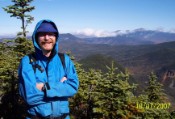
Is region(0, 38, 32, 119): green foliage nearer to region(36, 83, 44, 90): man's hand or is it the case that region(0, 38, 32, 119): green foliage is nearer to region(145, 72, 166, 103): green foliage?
region(36, 83, 44, 90): man's hand

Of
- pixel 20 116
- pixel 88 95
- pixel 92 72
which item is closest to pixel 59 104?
pixel 20 116

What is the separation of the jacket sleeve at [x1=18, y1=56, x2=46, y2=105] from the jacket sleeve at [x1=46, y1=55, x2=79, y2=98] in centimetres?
17

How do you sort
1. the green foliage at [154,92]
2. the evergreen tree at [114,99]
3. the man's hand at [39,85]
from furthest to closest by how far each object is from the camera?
the green foliage at [154,92] → the evergreen tree at [114,99] → the man's hand at [39,85]

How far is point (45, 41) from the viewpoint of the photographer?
478 cm

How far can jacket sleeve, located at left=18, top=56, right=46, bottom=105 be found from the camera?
14.8 feet

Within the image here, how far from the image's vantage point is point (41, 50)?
476 centimetres

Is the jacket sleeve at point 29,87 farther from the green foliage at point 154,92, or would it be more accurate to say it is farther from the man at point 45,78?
the green foliage at point 154,92

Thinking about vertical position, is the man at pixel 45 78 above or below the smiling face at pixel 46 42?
below

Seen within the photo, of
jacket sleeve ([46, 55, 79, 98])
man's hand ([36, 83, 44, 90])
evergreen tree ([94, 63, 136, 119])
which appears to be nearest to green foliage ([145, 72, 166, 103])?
evergreen tree ([94, 63, 136, 119])

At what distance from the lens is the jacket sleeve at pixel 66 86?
4.61m

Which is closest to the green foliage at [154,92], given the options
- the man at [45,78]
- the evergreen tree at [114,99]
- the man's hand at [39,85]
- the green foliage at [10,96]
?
the evergreen tree at [114,99]

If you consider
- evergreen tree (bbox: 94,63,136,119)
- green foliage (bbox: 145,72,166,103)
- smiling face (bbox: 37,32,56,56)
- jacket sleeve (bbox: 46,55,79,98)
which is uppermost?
smiling face (bbox: 37,32,56,56)

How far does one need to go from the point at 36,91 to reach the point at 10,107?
10686 mm

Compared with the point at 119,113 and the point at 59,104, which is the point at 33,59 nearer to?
the point at 59,104
